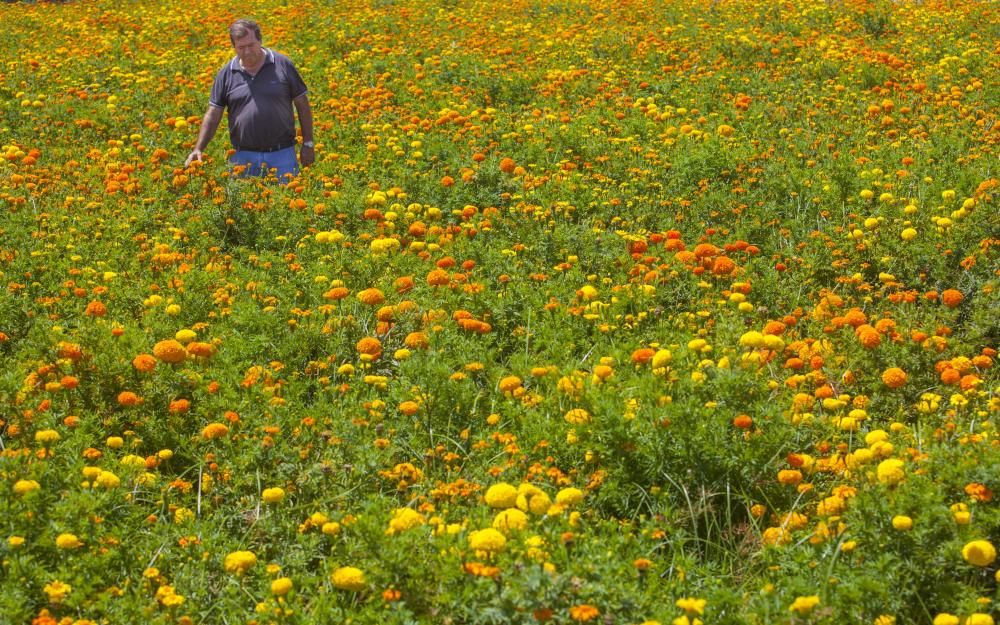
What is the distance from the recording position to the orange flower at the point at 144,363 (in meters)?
4.51

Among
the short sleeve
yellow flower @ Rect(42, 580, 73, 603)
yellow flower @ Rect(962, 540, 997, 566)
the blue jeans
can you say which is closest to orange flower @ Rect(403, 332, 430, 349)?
yellow flower @ Rect(42, 580, 73, 603)

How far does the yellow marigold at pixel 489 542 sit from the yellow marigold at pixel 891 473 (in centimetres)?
138

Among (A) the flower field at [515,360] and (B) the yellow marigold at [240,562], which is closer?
(A) the flower field at [515,360]

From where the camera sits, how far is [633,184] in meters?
7.34

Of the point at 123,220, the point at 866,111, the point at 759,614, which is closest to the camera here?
the point at 759,614

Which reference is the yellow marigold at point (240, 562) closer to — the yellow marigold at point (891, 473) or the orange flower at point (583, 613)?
the orange flower at point (583, 613)

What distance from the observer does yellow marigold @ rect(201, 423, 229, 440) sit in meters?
4.11

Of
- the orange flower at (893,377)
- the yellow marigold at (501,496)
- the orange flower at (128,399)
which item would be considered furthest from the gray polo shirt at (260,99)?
the orange flower at (893,377)

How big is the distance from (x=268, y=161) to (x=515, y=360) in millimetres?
3682

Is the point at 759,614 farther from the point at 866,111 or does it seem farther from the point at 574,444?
the point at 866,111

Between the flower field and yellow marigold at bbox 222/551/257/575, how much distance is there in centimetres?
6

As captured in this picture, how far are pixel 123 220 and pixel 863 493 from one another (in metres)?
5.05

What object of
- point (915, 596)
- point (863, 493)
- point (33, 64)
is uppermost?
point (33, 64)

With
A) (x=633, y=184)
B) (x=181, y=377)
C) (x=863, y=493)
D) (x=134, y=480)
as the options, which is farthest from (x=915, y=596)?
(x=633, y=184)
